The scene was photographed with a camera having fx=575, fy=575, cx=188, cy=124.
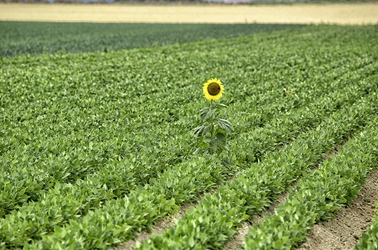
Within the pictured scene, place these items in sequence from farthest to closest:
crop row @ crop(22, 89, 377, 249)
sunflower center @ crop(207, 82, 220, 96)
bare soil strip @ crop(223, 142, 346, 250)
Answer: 1. sunflower center @ crop(207, 82, 220, 96)
2. bare soil strip @ crop(223, 142, 346, 250)
3. crop row @ crop(22, 89, 377, 249)

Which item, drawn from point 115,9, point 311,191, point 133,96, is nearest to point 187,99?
point 133,96

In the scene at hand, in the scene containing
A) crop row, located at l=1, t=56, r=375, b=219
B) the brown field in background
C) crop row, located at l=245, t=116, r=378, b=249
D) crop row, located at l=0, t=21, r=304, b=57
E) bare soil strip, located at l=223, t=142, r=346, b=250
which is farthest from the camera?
the brown field in background

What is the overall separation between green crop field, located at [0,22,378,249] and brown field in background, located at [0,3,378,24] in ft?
102

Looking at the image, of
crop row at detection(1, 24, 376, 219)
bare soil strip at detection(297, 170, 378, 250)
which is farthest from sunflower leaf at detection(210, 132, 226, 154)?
bare soil strip at detection(297, 170, 378, 250)

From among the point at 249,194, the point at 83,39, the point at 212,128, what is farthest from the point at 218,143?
the point at 83,39

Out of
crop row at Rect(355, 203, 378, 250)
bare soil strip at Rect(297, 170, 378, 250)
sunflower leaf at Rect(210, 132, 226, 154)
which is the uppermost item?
sunflower leaf at Rect(210, 132, 226, 154)

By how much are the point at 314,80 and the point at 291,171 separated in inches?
297

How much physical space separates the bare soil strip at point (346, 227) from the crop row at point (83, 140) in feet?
7.15

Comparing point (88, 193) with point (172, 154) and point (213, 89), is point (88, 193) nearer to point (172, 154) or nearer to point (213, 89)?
point (172, 154)

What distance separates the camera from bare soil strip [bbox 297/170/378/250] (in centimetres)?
591

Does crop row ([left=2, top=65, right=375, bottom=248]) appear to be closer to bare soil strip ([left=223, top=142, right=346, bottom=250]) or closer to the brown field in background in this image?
bare soil strip ([left=223, top=142, right=346, bottom=250])

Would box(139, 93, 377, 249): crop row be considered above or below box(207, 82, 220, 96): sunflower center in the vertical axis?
below

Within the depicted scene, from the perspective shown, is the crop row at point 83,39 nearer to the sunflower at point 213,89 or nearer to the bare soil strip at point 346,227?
the sunflower at point 213,89

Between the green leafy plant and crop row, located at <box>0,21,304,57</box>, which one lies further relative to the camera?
crop row, located at <box>0,21,304,57</box>
